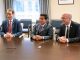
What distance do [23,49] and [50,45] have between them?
0.46m

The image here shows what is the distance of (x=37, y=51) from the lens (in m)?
2.68

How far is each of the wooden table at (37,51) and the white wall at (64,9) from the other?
13.4 feet

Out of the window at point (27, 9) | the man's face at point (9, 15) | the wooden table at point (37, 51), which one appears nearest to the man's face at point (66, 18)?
the wooden table at point (37, 51)

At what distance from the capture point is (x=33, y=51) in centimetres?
267

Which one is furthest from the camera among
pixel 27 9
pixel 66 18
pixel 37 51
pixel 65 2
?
pixel 27 9

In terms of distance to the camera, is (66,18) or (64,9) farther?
(64,9)

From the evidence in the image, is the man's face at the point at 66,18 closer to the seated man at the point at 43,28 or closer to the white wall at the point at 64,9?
the seated man at the point at 43,28

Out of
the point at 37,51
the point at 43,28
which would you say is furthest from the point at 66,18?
the point at 37,51

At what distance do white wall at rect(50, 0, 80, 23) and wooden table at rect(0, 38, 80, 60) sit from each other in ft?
13.4

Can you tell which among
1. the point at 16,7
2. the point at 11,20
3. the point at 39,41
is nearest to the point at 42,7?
the point at 16,7

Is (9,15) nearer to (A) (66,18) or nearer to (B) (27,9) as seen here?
(A) (66,18)

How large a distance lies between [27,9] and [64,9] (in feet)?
4.68

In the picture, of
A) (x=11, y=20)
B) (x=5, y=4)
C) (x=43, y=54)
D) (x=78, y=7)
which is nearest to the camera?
(x=43, y=54)

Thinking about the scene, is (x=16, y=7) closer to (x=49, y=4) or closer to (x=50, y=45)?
(x=49, y=4)
